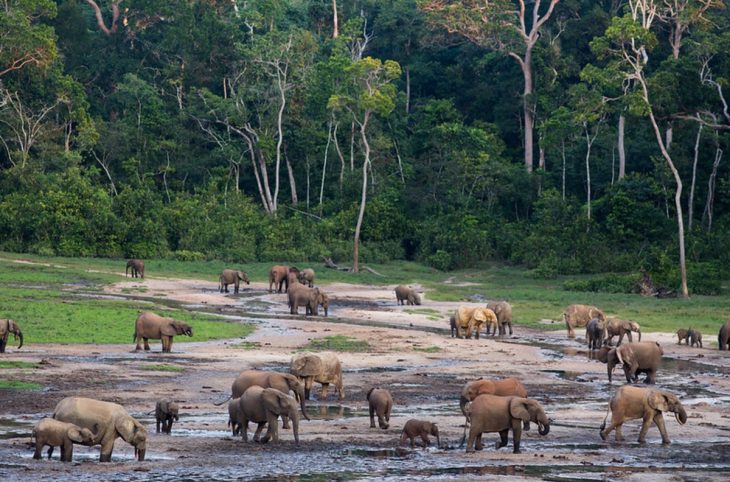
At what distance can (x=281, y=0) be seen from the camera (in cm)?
7775

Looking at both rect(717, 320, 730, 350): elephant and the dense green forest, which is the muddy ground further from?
the dense green forest

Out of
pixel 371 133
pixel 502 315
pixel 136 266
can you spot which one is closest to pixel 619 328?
pixel 502 315

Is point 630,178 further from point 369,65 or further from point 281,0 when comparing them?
point 281,0

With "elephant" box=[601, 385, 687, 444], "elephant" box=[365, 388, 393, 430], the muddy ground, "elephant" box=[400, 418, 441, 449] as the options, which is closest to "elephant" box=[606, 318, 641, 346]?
the muddy ground

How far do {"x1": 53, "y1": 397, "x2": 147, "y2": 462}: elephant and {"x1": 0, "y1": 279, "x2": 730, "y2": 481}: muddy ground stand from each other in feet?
0.99

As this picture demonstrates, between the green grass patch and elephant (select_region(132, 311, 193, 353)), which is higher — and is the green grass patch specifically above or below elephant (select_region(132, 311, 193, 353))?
below

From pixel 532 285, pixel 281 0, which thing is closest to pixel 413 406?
pixel 532 285

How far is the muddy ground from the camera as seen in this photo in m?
17.1

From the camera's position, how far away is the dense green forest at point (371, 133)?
58781mm

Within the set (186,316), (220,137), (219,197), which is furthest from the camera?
(220,137)

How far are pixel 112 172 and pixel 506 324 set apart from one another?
37.6 meters

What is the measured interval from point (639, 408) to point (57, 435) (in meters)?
9.06

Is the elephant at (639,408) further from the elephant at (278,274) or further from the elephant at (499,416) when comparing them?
the elephant at (278,274)

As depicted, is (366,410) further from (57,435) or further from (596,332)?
(596,332)
